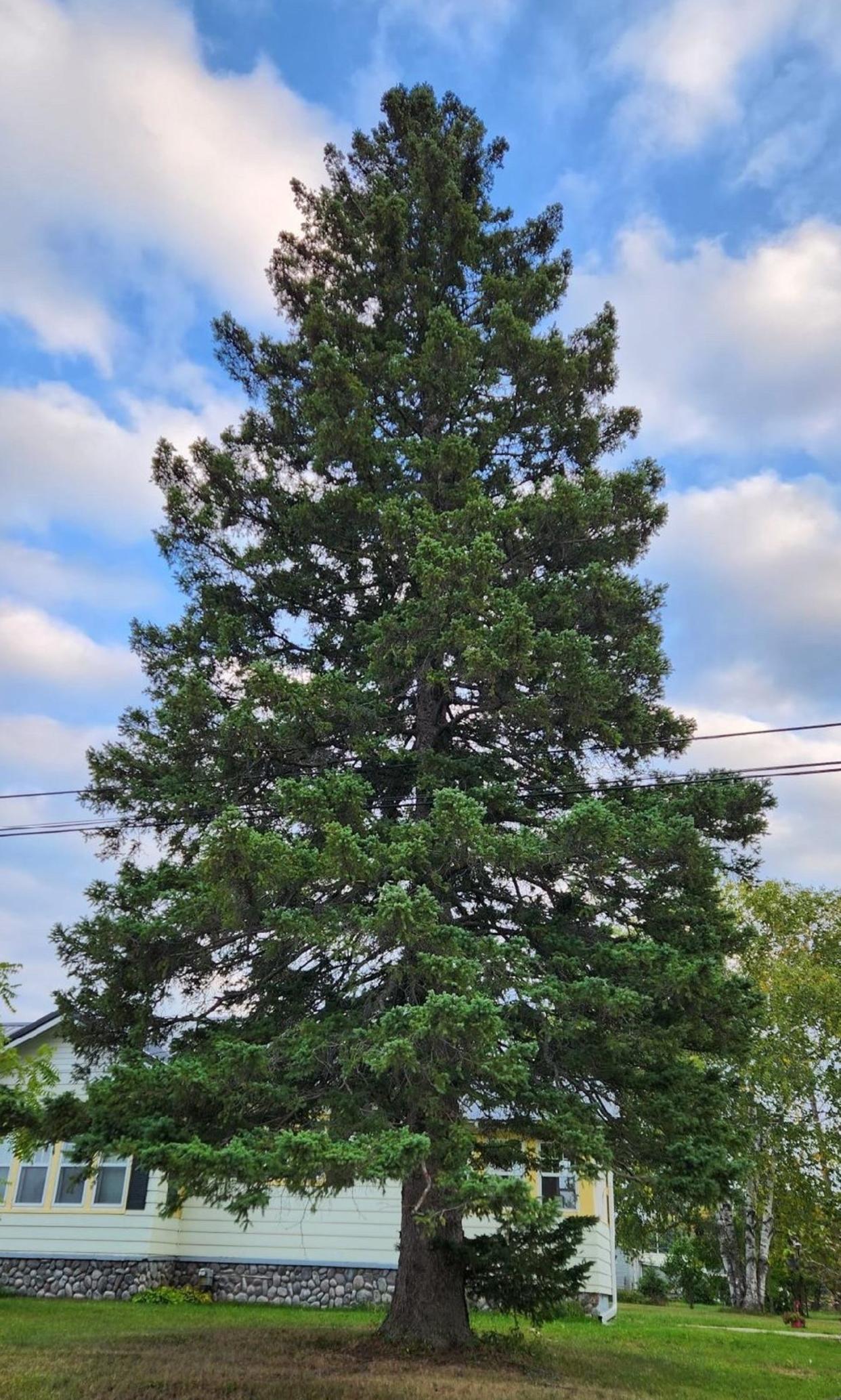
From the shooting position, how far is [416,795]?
10.1 meters

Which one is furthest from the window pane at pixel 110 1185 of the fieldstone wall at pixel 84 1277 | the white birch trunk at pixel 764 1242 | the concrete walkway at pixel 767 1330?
the white birch trunk at pixel 764 1242

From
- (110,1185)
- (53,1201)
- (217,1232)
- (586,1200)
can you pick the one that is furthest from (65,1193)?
(586,1200)

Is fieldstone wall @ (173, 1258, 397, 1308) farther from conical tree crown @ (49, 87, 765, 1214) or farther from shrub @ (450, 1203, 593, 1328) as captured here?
conical tree crown @ (49, 87, 765, 1214)

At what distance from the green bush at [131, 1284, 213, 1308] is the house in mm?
345

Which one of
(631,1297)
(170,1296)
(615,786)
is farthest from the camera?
(631,1297)

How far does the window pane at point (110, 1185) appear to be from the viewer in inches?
Answer: 602

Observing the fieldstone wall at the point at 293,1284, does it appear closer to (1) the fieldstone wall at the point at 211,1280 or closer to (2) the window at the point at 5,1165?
(1) the fieldstone wall at the point at 211,1280

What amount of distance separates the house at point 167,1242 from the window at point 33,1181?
2 cm

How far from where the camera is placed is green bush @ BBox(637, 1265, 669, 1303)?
32406mm

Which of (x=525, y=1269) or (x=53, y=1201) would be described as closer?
(x=525, y=1269)

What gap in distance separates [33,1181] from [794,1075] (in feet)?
56.0

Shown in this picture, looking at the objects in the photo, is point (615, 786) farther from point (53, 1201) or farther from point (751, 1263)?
point (751, 1263)

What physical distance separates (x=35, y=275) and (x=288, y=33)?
14.6ft

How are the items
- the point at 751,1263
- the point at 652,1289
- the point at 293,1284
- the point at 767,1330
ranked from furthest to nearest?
1. the point at 652,1289
2. the point at 751,1263
3. the point at 767,1330
4. the point at 293,1284
